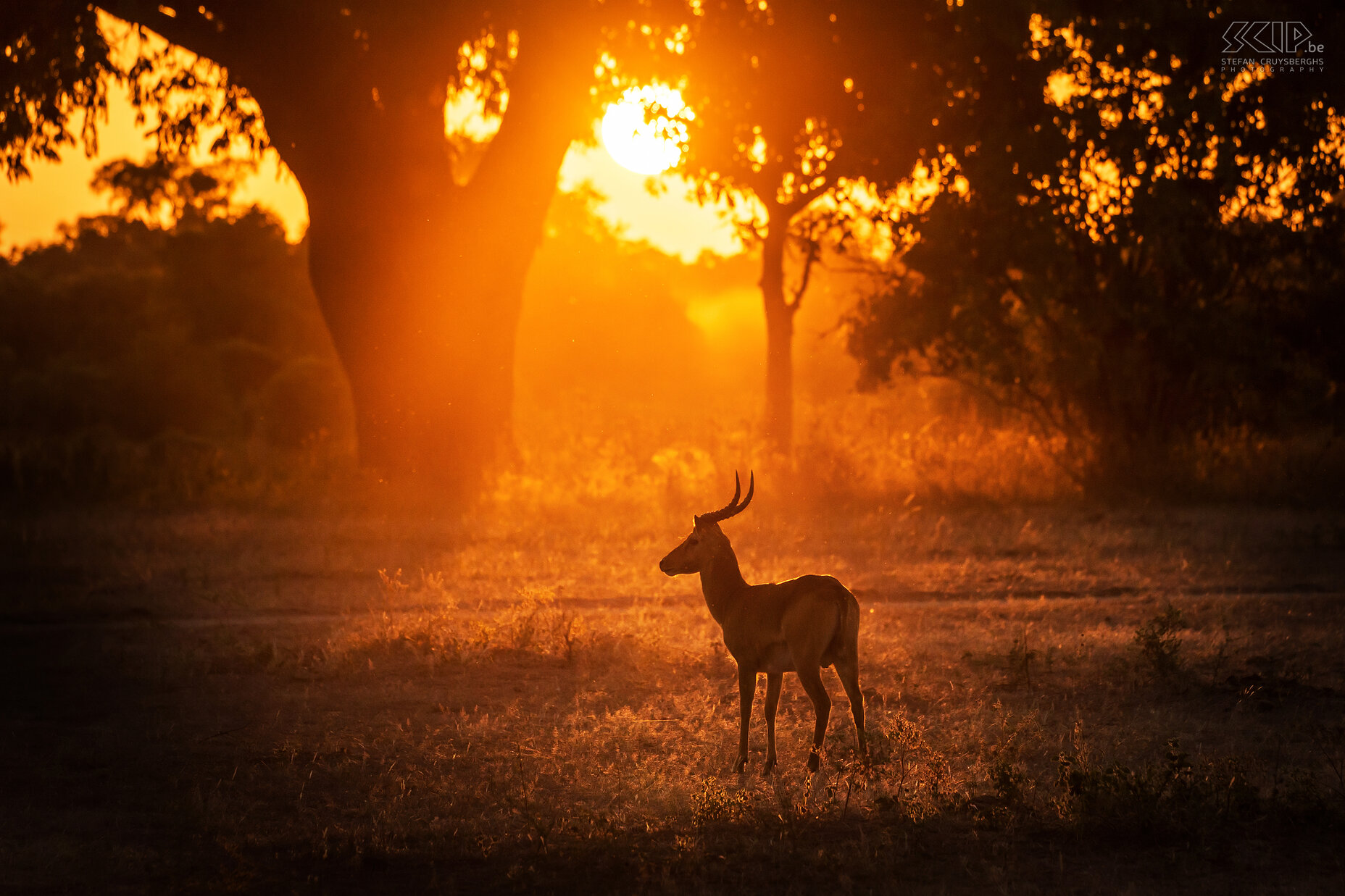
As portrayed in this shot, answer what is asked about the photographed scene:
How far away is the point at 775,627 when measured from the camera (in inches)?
279

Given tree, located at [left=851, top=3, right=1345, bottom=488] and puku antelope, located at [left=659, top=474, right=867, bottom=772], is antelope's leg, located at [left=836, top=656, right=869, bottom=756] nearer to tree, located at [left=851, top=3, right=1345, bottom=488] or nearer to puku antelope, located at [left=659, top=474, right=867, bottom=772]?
puku antelope, located at [left=659, top=474, right=867, bottom=772]

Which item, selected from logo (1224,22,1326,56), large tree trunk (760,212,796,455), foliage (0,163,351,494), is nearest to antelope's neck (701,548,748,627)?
logo (1224,22,1326,56)

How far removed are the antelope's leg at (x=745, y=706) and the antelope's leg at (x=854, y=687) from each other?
529mm

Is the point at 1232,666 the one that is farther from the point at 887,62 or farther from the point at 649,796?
the point at 887,62

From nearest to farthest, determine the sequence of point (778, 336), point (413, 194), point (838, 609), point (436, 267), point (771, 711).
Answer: point (838, 609) < point (771, 711) < point (413, 194) < point (436, 267) < point (778, 336)

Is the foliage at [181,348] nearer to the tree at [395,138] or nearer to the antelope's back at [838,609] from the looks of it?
the tree at [395,138]

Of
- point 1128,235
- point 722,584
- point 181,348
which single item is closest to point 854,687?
point 722,584

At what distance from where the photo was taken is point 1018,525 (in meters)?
16.7

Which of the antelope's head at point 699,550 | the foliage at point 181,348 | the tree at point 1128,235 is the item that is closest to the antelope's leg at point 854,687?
the antelope's head at point 699,550

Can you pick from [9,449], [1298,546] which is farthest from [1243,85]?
[9,449]

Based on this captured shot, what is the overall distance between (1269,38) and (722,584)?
564 inches

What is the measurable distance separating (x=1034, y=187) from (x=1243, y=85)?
3532 mm

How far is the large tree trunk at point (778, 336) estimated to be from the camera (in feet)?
73.5

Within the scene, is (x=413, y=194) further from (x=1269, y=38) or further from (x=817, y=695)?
(x=817, y=695)
